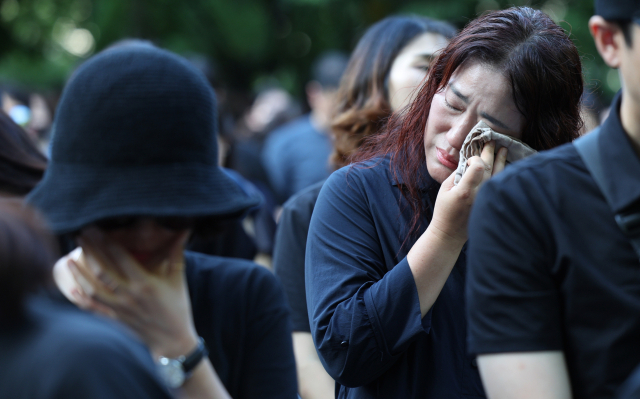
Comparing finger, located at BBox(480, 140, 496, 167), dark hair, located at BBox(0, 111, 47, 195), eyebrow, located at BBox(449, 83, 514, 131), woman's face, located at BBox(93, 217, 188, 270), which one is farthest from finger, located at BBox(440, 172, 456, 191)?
dark hair, located at BBox(0, 111, 47, 195)

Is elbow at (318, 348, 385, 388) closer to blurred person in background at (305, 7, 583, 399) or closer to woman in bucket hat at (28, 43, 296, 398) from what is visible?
blurred person in background at (305, 7, 583, 399)

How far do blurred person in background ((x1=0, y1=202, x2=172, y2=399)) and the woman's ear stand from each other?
1.17m

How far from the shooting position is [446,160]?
2.05m

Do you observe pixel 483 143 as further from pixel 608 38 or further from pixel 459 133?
pixel 608 38

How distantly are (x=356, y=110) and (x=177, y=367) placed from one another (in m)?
1.93

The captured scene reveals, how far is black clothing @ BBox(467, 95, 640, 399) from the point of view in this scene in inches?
54.1

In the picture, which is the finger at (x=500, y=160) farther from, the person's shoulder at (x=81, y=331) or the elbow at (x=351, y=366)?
the person's shoulder at (x=81, y=331)

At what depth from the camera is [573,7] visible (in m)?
9.80

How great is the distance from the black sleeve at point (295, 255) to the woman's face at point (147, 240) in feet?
4.04

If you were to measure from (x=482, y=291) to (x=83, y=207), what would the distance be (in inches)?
34.6

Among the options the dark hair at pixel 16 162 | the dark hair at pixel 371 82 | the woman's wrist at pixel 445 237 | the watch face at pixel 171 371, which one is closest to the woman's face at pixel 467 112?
the woman's wrist at pixel 445 237

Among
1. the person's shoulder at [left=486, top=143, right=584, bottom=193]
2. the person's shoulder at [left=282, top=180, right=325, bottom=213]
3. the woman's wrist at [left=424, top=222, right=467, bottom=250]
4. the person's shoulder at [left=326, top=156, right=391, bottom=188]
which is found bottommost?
the person's shoulder at [left=282, top=180, right=325, bottom=213]

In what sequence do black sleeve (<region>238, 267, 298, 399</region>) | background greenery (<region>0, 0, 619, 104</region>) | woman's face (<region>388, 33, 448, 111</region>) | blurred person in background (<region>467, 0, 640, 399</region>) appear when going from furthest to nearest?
background greenery (<region>0, 0, 619, 104</region>), woman's face (<region>388, 33, 448, 111</region>), black sleeve (<region>238, 267, 298, 399</region>), blurred person in background (<region>467, 0, 640, 399</region>)

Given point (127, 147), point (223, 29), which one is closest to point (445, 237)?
point (127, 147)
